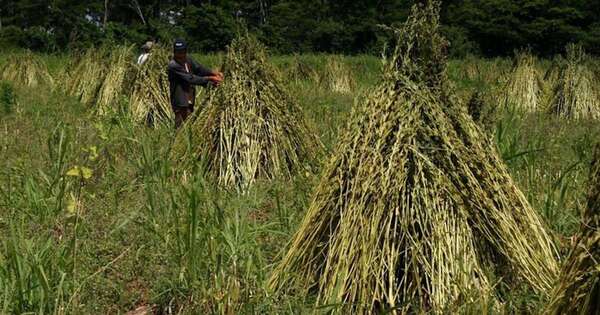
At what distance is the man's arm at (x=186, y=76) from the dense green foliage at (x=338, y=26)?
27824 mm

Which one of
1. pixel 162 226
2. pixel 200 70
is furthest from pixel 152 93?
pixel 162 226

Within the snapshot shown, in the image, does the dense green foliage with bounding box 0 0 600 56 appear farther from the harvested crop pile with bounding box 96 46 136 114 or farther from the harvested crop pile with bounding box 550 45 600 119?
the harvested crop pile with bounding box 96 46 136 114

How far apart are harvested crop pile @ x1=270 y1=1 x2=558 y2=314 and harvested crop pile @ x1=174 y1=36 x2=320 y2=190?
2474 mm

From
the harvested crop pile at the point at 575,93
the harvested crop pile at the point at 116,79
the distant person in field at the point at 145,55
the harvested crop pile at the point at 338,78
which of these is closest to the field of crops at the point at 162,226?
the distant person in field at the point at 145,55

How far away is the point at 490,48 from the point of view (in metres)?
40.3

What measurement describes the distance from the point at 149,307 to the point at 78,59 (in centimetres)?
1308

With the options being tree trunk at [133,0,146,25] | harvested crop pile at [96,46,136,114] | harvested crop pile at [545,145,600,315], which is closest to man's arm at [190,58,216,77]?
harvested crop pile at [96,46,136,114]

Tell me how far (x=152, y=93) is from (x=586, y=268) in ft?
25.5

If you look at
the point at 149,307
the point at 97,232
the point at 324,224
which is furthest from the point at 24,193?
the point at 324,224

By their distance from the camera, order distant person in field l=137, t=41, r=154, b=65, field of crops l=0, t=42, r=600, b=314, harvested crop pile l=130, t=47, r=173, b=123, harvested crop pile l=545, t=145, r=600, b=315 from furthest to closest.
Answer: distant person in field l=137, t=41, r=154, b=65
harvested crop pile l=130, t=47, r=173, b=123
field of crops l=0, t=42, r=600, b=314
harvested crop pile l=545, t=145, r=600, b=315

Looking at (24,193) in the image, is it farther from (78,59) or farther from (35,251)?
(78,59)

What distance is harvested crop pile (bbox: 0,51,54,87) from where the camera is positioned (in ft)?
57.6

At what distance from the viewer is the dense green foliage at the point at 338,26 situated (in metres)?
37.6

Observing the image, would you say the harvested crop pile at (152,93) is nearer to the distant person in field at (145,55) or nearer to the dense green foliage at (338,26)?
the distant person in field at (145,55)
